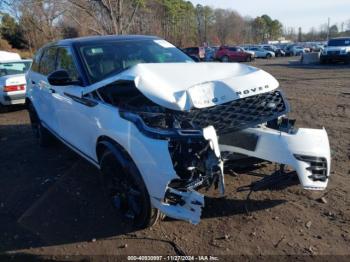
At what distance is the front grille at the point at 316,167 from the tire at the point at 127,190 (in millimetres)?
1469

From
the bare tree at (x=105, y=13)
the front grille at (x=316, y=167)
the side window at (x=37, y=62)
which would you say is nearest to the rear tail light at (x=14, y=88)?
the side window at (x=37, y=62)

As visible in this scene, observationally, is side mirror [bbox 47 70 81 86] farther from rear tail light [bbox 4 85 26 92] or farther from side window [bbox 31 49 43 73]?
rear tail light [bbox 4 85 26 92]

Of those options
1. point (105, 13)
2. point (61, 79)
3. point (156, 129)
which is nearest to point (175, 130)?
point (156, 129)

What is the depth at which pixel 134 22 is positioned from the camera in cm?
3312

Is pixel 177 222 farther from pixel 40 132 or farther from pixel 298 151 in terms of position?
pixel 40 132

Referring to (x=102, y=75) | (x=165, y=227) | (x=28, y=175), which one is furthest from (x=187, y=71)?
(x=28, y=175)

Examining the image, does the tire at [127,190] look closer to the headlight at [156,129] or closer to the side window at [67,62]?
Answer: the headlight at [156,129]

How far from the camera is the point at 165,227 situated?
356cm

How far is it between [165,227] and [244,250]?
0.84 m

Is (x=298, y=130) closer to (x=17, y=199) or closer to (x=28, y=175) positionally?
(x=17, y=199)

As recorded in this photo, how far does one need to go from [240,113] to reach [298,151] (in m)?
0.65

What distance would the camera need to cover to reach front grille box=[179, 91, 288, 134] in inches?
128

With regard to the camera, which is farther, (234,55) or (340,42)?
(234,55)

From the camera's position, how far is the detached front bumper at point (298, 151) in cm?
322
